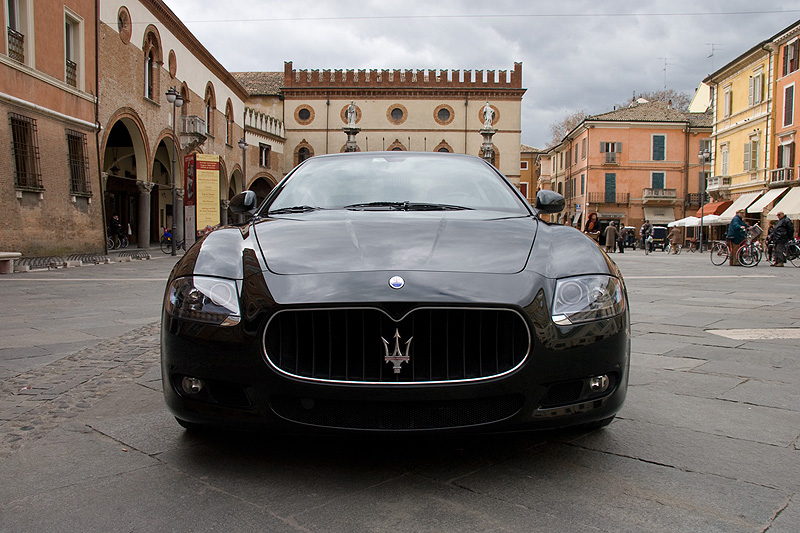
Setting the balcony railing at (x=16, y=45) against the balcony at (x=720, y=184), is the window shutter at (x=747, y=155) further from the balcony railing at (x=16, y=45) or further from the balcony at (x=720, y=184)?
the balcony railing at (x=16, y=45)

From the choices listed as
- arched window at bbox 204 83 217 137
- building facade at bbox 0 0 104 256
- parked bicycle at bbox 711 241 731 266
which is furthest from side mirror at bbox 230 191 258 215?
arched window at bbox 204 83 217 137

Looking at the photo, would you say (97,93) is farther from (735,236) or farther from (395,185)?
(395,185)

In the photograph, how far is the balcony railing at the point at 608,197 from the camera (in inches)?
2076

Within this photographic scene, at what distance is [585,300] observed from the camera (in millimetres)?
2408

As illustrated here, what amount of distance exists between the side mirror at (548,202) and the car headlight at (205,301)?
191cm

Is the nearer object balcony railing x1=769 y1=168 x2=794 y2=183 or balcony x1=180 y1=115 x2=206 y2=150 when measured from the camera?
balcony x1=180 y1=115 x2=206 y2=150

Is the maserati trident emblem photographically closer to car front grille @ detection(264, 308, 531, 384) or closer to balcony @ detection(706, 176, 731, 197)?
car front grille @ detection(264, 308, 531, 384)

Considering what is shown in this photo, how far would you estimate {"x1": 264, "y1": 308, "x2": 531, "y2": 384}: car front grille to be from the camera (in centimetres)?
223

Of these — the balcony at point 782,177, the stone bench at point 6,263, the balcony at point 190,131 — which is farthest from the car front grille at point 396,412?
the balcony at point 782,177

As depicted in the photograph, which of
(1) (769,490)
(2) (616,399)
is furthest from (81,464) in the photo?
(1) (769,490)

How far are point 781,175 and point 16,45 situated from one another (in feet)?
107

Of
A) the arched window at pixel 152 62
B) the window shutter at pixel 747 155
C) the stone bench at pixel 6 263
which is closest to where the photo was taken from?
the stone bench at pixel 6 263

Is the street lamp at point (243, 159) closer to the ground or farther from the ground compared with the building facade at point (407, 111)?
closer to the ground

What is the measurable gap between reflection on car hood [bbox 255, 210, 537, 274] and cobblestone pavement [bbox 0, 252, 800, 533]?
0.63m
